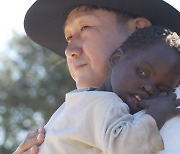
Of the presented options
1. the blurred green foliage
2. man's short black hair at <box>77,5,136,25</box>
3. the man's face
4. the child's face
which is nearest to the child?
the child's face

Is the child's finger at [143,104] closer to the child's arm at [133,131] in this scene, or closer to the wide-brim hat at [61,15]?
the child's arm at [133,131]

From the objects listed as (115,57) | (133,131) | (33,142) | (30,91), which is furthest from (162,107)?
(30,91)

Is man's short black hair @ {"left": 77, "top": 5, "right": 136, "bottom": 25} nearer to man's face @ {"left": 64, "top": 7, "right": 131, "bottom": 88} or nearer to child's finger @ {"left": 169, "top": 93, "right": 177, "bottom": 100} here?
man's face @ {"left": 64, "top": 7, "right": 131, "bottom": 88}

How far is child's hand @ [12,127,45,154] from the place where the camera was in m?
3.18

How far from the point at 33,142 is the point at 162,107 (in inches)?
27.6

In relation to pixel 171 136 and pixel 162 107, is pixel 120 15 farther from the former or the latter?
pixel 171 136

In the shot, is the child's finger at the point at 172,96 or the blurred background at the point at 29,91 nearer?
the child's finger at the point at 172,96

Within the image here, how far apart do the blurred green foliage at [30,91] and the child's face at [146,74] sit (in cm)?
1909

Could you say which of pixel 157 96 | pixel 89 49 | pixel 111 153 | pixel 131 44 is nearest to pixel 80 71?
pixel 89 49

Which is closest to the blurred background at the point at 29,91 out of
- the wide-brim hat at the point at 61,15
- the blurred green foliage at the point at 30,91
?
the blurred green foliage at the point at 30,91

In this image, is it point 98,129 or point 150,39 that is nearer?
point 98,129

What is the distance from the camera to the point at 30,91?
24.1 metres

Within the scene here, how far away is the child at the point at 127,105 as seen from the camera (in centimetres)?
277

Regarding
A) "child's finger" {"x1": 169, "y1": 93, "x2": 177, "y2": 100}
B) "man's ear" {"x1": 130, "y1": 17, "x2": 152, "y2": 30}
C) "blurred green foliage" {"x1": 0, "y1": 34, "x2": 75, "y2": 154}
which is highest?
"man's ear" {"x1": 130, "y1": 17, "x2": 152, "y2": 30}
